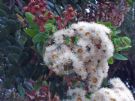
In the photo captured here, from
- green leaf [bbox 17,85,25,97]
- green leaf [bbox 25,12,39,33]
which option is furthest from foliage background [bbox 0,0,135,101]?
green leaf [bbox 25,12,39,33]

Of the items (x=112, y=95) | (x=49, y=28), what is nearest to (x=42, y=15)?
(x=49, y=28)

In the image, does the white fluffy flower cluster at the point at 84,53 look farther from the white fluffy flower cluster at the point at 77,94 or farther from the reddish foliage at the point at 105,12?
the reddish foliage at the point at 105,12

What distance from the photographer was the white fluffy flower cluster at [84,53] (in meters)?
1.26

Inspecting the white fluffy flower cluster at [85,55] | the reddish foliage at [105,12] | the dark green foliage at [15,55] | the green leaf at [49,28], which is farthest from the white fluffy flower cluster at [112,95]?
the reddish foliage at [105,12]

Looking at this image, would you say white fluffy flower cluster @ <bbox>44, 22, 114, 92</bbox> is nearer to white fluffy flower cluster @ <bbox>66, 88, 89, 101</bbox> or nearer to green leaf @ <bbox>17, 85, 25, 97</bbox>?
white fluffy flower cluster @ <bbox>66, 88, 89, 101</bbox>

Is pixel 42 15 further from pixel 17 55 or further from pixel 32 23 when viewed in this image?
pixel 17 55

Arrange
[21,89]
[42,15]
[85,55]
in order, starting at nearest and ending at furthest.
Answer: [85,55] < [42,15] < [21,89]

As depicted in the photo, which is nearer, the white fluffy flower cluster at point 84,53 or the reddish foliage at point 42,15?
the white fluffy flower cluster at point 84,53

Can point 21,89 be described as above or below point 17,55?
below

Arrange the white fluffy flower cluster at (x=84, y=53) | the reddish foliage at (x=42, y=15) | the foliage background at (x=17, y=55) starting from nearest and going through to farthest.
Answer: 1. the white fluffy flower cluster at (x=84, y=53)
2. the reddish foliage at (x=42, y=15)
3. the foliage background at (x=17, y=55)

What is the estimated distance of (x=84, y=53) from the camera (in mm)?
1271

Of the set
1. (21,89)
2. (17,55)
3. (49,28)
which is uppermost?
(49,28)

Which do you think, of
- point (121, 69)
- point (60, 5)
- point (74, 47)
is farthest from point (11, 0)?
point (121, 69)

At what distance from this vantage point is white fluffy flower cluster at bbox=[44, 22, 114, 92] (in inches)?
49.7
